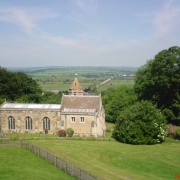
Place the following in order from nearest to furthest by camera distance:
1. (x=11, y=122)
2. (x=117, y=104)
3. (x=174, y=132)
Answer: (x=174, y=132) < (x=11, y=122) < (x=117, y=104)

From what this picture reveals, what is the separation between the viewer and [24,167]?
29.7m

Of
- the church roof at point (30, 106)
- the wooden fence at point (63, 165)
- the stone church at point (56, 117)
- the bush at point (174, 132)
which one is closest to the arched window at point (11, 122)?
the stone church at point (56, 117)

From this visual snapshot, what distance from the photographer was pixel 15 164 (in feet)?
101

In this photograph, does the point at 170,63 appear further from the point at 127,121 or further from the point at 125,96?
the point at 125,96

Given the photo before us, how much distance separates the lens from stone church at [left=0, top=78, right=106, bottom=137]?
54.4 metres

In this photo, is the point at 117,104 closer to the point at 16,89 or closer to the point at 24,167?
the point at 16,89

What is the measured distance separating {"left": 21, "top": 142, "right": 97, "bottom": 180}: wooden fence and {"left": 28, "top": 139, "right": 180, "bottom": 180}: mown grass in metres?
2.13

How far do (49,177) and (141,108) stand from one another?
2569 cm

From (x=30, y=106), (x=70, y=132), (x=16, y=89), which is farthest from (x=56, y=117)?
(x=16, y=89)

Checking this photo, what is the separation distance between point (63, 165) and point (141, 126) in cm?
1979

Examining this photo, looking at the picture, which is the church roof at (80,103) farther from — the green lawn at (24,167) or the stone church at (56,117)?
the green lawn at (24,167)

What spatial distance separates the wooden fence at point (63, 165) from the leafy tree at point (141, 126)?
634 inches

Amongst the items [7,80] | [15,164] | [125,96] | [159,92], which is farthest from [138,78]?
[15,164]

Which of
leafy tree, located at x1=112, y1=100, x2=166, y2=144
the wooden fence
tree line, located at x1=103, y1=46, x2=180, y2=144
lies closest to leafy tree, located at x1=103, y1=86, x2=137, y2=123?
tree line, located at x1=103, y1=46, x2=180, y2=144
